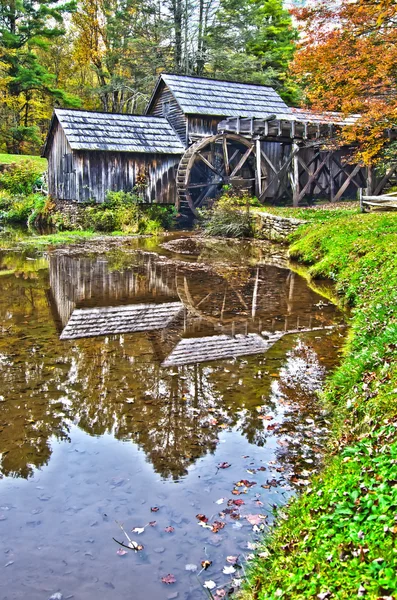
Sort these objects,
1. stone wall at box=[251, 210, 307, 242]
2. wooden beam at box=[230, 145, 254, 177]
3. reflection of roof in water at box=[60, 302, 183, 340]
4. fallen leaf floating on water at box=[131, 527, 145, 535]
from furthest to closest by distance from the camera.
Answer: wooden beam at box=[230, 145, 254, 177], stone wall at box=[251, 210, 307, 242], reflection of roof in water at box=[60, 302, 183, 340], fallen leaf floating on water at box=[131, 527, 145, 535]

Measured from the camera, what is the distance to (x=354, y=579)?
8.32 feet

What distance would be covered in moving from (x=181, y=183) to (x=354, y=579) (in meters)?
21.0

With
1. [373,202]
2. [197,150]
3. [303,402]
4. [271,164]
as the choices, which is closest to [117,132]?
[197,150]

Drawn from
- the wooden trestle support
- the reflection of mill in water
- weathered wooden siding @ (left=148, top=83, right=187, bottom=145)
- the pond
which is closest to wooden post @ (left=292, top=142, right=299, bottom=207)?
the wooden trestle support

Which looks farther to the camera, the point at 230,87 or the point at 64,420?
the point at 230,87

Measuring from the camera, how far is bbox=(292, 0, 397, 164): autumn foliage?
11.6 m

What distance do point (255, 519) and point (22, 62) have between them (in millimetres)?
37719

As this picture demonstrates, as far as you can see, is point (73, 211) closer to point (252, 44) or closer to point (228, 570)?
point (252, 44)

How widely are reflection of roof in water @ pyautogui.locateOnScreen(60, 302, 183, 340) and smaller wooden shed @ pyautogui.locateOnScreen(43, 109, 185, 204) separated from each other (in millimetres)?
14590

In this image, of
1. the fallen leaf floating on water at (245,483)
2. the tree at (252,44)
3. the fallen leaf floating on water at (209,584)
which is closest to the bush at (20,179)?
the tree at (252,44)

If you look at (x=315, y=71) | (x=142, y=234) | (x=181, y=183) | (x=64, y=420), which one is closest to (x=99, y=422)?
(x=64, y=420)

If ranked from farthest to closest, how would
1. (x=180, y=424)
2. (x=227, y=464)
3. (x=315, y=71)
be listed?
(x=315, y=71)
(x=180, y=424)
(x=227, y=464)

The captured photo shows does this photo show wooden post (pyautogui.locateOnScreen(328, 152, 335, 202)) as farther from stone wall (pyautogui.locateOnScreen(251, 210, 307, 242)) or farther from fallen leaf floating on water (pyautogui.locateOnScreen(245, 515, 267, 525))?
fallen leaf floating on water (pyautogui.locateOnScreen(245, 515, 267, 525))

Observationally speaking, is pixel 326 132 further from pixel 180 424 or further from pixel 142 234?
pixel 180 424
